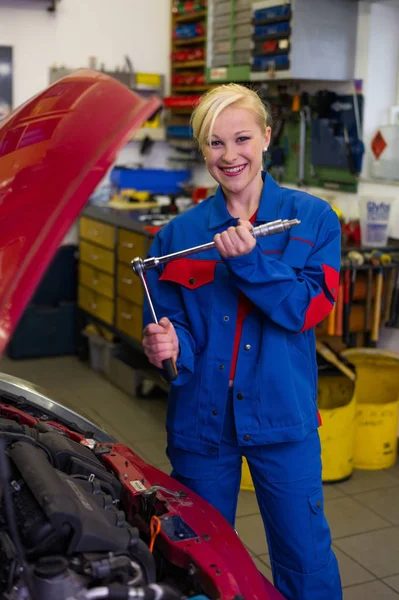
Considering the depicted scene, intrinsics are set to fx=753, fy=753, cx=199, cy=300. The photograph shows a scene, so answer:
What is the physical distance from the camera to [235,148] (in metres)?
1.69

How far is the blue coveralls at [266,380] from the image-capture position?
1.71 meters

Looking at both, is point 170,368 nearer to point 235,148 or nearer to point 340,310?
point 235,148

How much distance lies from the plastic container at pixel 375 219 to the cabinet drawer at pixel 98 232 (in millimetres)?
1659

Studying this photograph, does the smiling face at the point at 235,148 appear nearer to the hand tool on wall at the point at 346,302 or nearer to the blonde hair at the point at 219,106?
the blonde hair at the point at 219,106

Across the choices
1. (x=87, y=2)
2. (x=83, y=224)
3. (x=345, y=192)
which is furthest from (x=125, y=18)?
(x=345, y=192)

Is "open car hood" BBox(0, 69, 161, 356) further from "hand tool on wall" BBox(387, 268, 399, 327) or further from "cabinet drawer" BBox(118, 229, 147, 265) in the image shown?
"cabinet drawer" BBox(118, 229, 147, 265)

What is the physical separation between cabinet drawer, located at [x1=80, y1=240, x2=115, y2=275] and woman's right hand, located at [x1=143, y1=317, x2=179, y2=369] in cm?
304

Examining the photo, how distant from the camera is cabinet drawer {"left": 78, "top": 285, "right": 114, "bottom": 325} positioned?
475cm

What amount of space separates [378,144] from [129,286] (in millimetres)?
1618

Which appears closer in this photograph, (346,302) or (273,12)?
(346,302)

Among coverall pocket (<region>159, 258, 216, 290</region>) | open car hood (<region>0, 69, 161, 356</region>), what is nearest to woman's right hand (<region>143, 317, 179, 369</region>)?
coverall pocket (<region>159, 258, 216, 290</region>)

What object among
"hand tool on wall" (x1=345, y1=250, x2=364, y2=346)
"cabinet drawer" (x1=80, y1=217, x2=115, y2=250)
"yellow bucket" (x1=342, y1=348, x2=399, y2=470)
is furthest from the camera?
"cabinet drawer" (x1=80, y1=217, x2=115, y2=250)

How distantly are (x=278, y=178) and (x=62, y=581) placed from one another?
12.3 ft

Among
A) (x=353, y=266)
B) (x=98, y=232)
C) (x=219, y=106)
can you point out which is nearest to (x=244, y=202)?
(x=219, y=106)
